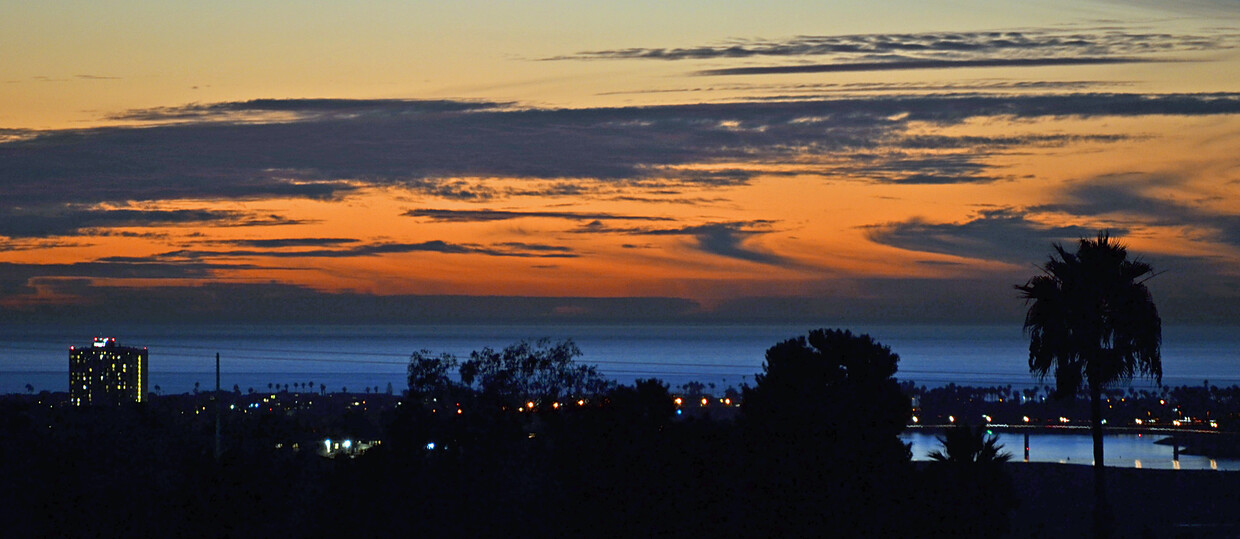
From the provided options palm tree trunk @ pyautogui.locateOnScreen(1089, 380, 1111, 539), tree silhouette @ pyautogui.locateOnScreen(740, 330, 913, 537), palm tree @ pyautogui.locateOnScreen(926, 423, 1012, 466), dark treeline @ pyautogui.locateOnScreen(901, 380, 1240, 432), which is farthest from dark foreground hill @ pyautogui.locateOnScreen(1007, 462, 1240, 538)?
dark treeline @ pyautogui.locateOnScreen(901, 380, 1240, 432)

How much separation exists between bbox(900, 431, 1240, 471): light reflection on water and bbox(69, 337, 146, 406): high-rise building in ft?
325

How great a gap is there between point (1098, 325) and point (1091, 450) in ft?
161

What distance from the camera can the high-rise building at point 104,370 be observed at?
486 feet

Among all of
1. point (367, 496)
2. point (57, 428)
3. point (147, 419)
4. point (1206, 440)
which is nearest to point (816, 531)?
point (367, 496)

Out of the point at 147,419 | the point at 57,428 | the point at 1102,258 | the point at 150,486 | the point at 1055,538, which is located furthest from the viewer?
the point at 147,419

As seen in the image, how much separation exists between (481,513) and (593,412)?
3314 millimetres

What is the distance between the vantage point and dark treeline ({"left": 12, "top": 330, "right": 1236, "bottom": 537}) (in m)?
22.3

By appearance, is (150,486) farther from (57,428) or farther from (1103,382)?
(1103,382)

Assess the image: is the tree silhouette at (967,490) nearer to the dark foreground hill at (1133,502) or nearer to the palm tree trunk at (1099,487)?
the palm tree trunk at (1099,487)

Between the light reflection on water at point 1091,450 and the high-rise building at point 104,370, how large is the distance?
99017 millimetres

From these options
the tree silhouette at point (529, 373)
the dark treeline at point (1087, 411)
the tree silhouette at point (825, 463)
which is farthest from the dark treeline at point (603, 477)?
the dark treeline at point (1087, 411)

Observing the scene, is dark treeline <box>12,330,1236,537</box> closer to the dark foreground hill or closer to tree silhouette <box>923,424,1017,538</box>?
tree silhouette <box>923,424,1017,538</box>

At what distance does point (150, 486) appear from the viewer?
96.7ft

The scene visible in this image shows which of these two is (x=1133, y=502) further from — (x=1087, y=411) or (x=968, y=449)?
(x=1087, y=411)
